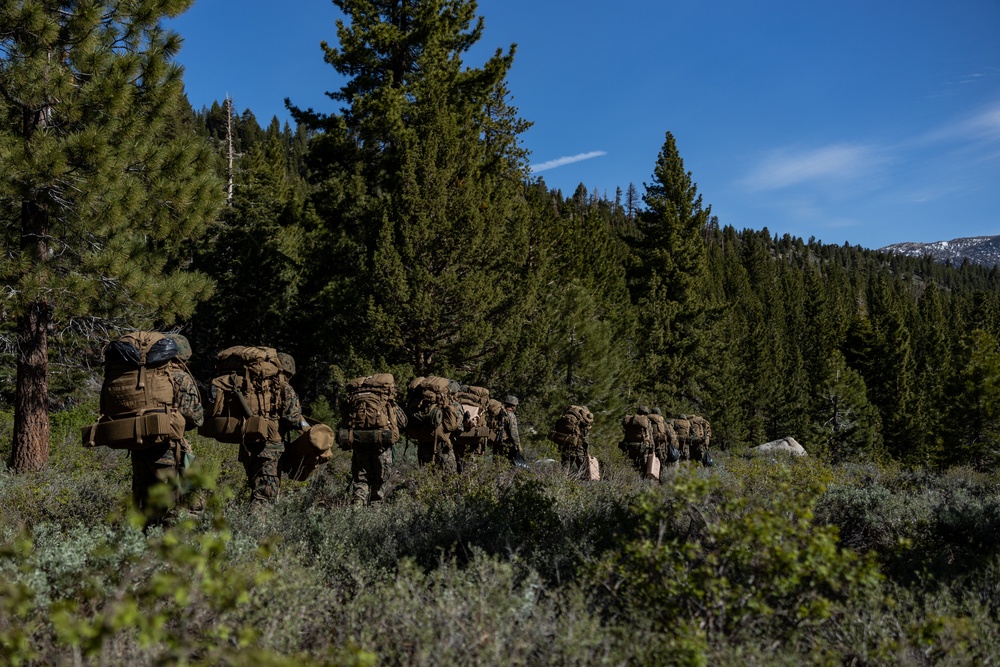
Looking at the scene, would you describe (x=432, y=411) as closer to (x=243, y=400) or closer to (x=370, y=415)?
(x=370, y=415)

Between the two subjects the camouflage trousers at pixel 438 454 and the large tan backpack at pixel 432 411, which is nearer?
the camouflage trousers at pixel 438 454

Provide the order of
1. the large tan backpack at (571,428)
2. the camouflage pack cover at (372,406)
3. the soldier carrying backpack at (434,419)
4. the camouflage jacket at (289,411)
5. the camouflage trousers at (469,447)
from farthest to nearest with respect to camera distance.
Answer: the large tan backpack at (571,428), the camouflage trousers at (469,447), the soldier carrying backpack at (434,419), the camouflage pack cover at (372,406), the camouflage jacket at (289,411)

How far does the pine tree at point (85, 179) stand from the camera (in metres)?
8.72

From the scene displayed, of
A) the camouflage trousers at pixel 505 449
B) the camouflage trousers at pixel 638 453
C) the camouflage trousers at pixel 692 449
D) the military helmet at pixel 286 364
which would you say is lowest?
the camouflage trousers at pixel 692 449

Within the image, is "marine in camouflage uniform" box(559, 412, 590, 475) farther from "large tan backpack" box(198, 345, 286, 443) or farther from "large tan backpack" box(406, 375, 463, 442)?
"large tan backpack" box(198, 345, 286, 443)

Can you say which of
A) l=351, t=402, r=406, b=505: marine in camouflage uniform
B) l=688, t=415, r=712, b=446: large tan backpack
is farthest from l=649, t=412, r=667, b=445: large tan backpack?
l=351, t=402, r=406, b=505: marine in camouflage uniform

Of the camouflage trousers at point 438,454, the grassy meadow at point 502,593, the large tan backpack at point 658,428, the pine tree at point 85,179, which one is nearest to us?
the grassy meadow at point 502,593

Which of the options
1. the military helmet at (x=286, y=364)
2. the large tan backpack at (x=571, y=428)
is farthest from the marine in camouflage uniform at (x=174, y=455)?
the large tan backpack at (x=571, y=428)

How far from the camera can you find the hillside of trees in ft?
11.1

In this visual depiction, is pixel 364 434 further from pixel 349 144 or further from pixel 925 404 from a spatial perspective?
pixel 925 404

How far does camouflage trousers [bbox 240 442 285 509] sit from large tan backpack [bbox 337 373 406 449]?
884 mm

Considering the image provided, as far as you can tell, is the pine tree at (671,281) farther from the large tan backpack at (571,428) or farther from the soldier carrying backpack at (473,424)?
the soldier carrying backpack at (473,424)

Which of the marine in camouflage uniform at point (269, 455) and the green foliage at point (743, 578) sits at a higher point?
the marine in camouflage uniform at point (269, 455)

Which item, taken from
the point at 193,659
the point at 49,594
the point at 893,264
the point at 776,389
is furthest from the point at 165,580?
the point at 893,264
